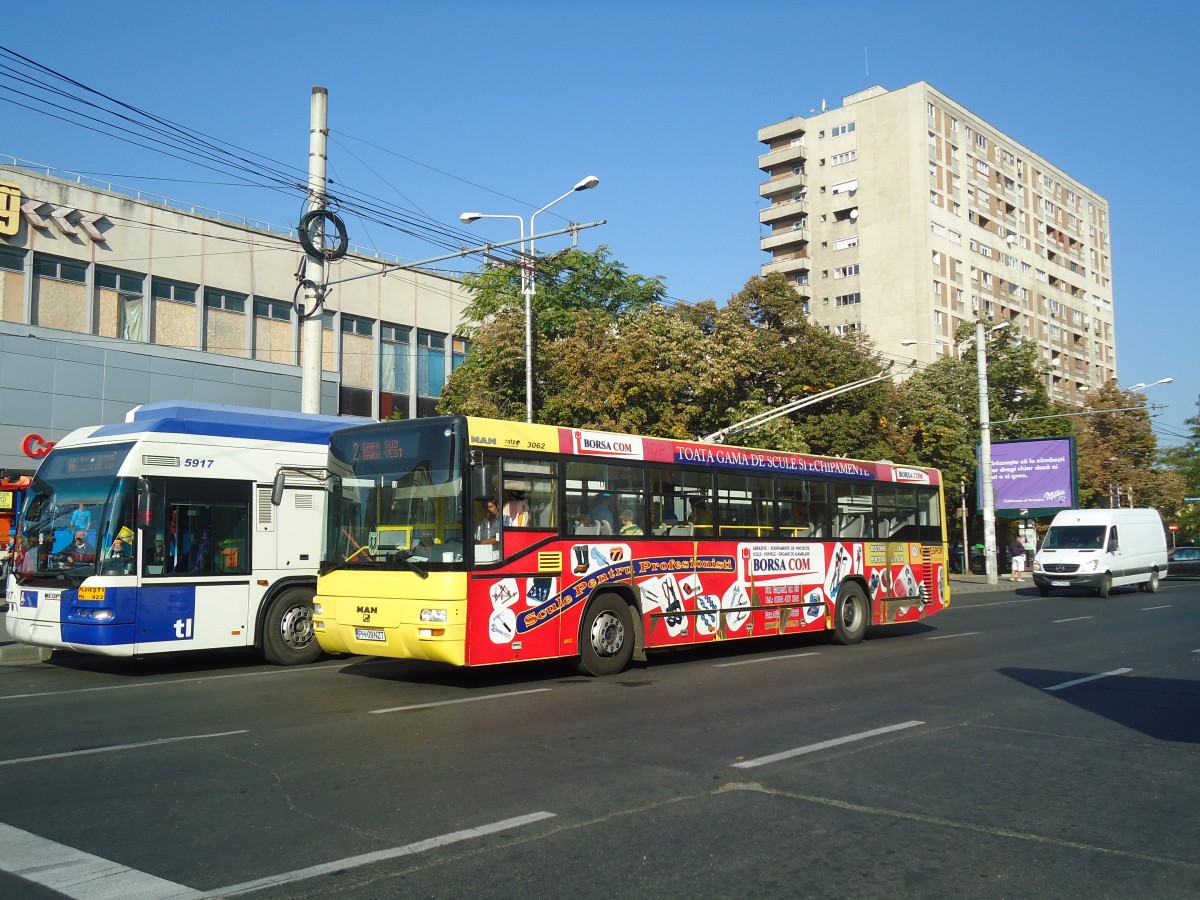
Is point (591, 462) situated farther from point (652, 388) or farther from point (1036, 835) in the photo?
point (652, 388)

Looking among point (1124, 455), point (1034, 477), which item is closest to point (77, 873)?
point (1034, 477)

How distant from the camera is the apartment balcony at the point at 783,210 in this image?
3014 inches

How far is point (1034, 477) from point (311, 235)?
32.8 meters

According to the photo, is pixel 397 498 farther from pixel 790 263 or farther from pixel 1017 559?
pixel 790 263

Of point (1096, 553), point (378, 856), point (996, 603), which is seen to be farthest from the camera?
point (1096, 553)

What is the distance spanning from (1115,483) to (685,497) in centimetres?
5518

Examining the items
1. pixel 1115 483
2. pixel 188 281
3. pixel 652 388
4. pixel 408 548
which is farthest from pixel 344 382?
pixel 1115 483

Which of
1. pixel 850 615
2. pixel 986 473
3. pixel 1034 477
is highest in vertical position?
pixel 1034 477

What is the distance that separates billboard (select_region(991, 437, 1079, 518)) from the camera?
41.4 m

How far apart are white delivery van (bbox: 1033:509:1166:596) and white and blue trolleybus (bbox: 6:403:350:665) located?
2426cm

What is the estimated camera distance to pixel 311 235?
65.8ft

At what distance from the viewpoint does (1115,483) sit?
61.4 metres

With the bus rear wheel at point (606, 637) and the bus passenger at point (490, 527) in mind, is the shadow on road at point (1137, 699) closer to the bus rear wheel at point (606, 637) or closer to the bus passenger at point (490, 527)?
the bus rear wheel at point (606, 637)

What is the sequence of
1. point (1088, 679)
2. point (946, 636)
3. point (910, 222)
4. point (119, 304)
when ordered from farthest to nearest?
point (910, 222) < point (119, 304) < point (946, 636) < point (1088, 679)
